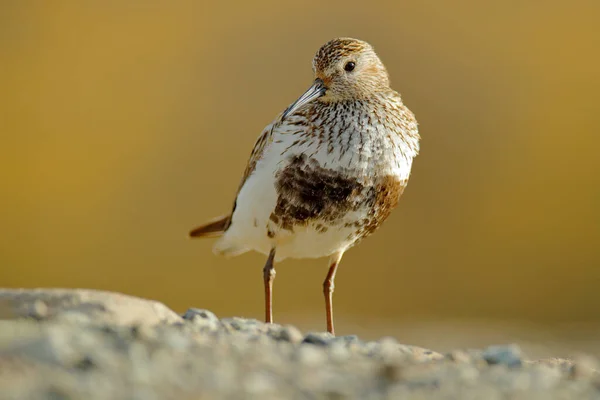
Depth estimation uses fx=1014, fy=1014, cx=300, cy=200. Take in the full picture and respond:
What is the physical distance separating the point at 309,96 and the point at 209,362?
3.39 metres

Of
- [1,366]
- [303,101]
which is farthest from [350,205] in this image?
[1,366]

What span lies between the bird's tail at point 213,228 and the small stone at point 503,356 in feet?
11.9

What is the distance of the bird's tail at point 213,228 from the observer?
344 inches

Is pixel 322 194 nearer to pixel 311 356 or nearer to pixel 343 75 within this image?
pixel 343 75

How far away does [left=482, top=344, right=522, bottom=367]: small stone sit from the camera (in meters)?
5.32

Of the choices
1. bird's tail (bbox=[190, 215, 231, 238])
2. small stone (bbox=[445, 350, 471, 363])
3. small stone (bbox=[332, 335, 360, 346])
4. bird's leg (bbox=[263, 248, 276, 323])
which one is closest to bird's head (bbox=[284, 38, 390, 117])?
bird's leg (bbox=[263, 248, 276, 323])

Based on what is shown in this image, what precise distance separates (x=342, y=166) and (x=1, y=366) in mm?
3493

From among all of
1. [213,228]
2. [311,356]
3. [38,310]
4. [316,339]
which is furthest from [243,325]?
[213,228]

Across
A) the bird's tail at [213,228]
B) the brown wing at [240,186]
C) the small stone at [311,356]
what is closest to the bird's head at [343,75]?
the brown wing at [240,186]

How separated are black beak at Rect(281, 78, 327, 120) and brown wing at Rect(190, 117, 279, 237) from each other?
0.28m

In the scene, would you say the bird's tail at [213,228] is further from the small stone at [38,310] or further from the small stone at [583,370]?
the small stone at [583,370]

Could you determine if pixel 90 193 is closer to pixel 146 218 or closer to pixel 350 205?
pixel 146 218

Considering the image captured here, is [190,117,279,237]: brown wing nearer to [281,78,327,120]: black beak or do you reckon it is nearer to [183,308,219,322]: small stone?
[281,78,327,120]: black beak

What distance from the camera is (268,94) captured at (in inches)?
648
